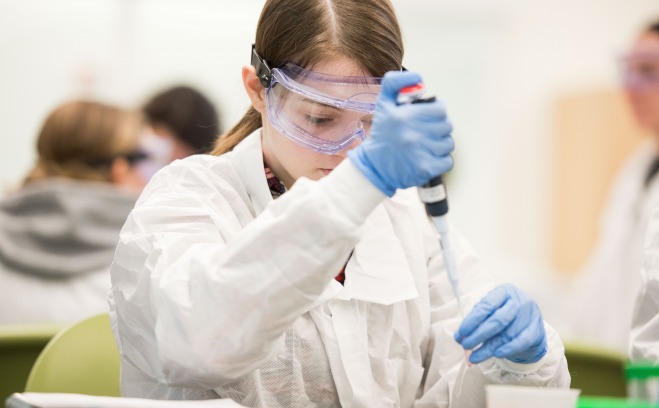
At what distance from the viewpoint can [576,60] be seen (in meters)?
6.64

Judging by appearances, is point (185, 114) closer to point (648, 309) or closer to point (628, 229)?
point (628, 229)

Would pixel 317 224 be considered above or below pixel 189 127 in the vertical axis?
above

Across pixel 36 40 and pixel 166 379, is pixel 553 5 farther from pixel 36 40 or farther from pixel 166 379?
pixel 166 379

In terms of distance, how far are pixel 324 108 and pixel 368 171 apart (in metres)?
0.27

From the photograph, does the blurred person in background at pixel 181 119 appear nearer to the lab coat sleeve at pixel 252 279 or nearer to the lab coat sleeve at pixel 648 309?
the lab coat sleeve at pixel 648 309

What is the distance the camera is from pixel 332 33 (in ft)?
4.89

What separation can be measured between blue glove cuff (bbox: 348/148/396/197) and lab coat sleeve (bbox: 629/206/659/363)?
82 cm

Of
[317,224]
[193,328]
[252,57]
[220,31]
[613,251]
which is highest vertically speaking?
[252,57]

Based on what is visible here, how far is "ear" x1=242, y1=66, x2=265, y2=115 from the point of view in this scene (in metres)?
1.59

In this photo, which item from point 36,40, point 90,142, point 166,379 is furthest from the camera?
point 36,40

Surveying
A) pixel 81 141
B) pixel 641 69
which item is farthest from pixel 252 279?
pixel 641 69

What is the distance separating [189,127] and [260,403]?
6.96ft

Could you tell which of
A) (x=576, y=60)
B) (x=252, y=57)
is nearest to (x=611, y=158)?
(x=576, y=60)

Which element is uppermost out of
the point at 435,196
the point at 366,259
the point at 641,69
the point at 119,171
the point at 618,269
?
the point at 435,196
